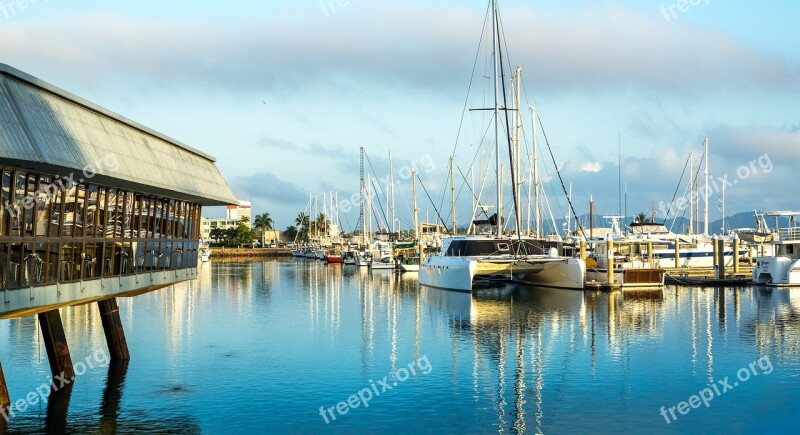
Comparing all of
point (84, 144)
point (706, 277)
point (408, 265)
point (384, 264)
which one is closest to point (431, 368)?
point (84, 144)

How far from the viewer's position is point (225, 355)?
36.5 meters

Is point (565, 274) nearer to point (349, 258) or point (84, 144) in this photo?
point (84, 144)

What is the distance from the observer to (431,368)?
109 feet

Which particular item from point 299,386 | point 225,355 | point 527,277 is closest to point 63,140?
point 299,386

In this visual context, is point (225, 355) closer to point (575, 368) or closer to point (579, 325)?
point (575, 368)

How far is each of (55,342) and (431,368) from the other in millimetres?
13573

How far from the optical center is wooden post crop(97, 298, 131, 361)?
107 ft

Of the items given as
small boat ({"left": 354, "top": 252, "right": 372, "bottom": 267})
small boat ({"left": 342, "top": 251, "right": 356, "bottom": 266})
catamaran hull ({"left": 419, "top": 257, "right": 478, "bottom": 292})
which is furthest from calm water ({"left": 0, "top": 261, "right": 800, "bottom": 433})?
small boat ({"left": 342, "top": 251, "right": 356, "bottom": 266})

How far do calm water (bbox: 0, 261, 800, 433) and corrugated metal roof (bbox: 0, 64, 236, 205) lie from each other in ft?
22.3

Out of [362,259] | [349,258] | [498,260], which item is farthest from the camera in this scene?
[349,258]

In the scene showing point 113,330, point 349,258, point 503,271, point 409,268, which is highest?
point 349,258

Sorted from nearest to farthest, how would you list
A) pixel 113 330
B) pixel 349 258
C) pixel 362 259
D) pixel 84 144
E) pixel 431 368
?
pixel 84 144 < pixel 431 368 < pixel 113 330 < pixel 362 259 < pixel 349 258

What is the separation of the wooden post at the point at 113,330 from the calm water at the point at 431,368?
71 centimetres

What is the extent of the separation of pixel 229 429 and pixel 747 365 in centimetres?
2042
